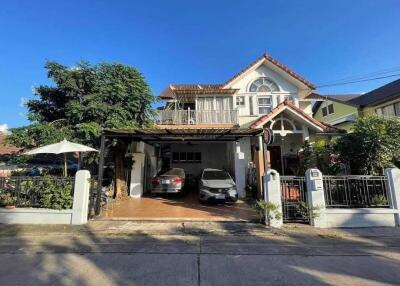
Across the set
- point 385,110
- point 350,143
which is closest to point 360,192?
point 350,143

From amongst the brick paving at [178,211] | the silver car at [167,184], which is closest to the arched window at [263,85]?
the silver car at [167,184]

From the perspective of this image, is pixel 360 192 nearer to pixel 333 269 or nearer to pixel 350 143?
pixel 350 143

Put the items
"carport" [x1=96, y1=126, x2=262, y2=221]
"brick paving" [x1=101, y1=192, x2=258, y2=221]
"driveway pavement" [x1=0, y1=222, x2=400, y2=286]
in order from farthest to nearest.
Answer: "carport" [x1=96, y1=126, x2=262, y2=221] < "brick paving" [x1=101, y1=192, x2=258, y2=221] < "driveway pavement" [x1=0, y1=222, x2=400, y2=286]

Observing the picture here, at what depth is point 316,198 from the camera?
7180 millimetres

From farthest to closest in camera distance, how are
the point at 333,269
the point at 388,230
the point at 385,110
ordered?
the point at 385,110 → the point at 388,230 → the point at 333,269

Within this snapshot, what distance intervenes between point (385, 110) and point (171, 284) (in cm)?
2266

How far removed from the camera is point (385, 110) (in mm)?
19375

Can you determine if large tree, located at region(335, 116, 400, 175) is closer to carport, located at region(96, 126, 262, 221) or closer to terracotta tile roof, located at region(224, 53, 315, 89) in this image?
carport, located at region(96, 126, 262, 221)

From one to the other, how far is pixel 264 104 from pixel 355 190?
34.3 feet

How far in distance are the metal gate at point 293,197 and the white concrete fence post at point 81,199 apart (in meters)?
6.23

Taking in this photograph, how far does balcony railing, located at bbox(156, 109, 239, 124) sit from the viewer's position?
1602 centimetres

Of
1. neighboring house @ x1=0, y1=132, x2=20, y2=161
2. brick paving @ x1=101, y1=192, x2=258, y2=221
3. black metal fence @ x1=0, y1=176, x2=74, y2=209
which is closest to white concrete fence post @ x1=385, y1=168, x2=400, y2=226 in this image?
brick paving @ x1=101, y1=192, x2=258, y2=221

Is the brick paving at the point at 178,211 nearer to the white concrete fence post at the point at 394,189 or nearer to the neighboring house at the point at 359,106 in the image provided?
the white concrete fence post at the point at 394,189

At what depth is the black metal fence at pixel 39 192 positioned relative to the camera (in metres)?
7.39
